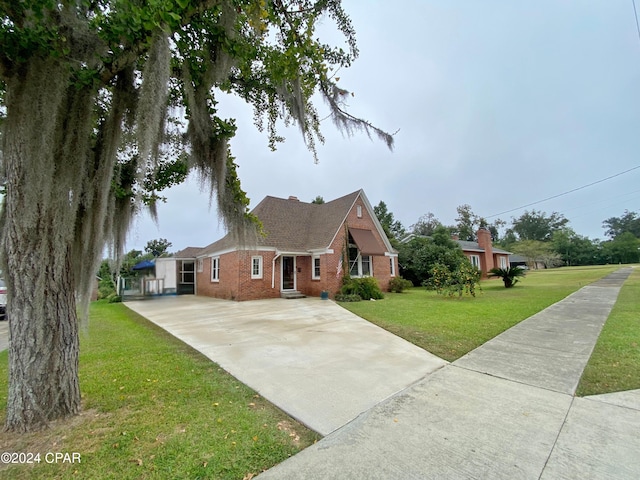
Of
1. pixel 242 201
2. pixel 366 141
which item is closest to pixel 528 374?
pixel 366 141

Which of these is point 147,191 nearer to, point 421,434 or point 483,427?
point 421,434

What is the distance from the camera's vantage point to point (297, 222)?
1716 cm

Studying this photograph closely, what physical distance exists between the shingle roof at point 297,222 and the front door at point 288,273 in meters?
0.97

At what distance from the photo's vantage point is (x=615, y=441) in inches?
96.3

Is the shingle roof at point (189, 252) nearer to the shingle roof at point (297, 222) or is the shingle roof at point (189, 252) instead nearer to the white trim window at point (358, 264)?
the shingle roof at point (297, 222)

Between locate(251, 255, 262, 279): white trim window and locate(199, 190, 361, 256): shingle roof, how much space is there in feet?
2.73

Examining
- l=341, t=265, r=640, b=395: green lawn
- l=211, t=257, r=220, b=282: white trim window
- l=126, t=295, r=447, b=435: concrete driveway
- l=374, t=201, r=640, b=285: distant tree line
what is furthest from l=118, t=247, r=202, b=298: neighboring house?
l=374, t=201, r=640, b=285: distant tree line

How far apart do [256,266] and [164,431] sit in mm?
11903

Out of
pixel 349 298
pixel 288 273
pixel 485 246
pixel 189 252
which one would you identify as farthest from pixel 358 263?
pixel 485 246

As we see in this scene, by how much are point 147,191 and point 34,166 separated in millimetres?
1427

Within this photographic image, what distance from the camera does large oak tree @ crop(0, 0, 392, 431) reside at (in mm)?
2312

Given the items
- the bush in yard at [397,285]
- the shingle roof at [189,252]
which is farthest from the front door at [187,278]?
the bush in yard at [397,285]

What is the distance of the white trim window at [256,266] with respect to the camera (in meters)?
14.3

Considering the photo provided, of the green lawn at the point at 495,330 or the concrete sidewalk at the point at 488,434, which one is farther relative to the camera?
the green lawn at the point at 495,330
